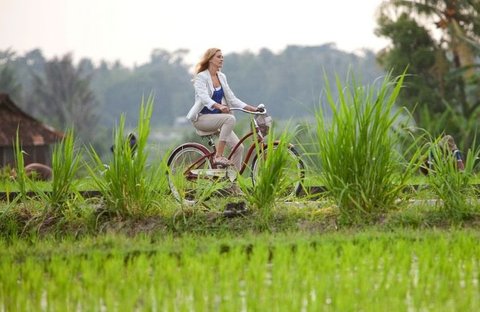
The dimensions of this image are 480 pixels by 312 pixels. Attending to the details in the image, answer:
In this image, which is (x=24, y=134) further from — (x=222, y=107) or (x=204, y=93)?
(x=222, y=107)

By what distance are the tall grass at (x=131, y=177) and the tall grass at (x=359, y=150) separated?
154 cm

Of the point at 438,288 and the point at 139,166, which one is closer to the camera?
the point at 438,288

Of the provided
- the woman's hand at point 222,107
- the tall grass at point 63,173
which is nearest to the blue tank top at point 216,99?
the woman's hand at point 222,107

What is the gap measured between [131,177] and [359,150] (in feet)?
6.72

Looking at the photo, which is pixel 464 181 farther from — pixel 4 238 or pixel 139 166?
pixel 4 238

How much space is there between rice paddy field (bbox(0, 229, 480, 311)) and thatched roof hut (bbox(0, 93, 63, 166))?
2309 centimetres

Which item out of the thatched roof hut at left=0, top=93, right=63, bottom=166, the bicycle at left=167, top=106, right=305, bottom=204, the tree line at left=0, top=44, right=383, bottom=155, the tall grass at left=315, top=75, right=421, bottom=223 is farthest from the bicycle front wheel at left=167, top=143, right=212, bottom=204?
the tree line at left=0, top=44, right=383, bottom=155

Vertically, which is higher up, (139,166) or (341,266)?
(139,166)

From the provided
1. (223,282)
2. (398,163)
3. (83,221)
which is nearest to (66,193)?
(83,221)

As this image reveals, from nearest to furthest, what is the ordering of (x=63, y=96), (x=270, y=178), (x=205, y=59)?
(x=270, y=178) → (x=205, y=59) → (x=63, y=96)

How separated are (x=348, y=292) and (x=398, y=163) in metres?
2.98

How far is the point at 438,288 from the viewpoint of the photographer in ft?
21.3

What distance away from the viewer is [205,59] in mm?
10852

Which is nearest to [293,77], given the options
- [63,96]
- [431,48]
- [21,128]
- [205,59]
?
[63,96]
